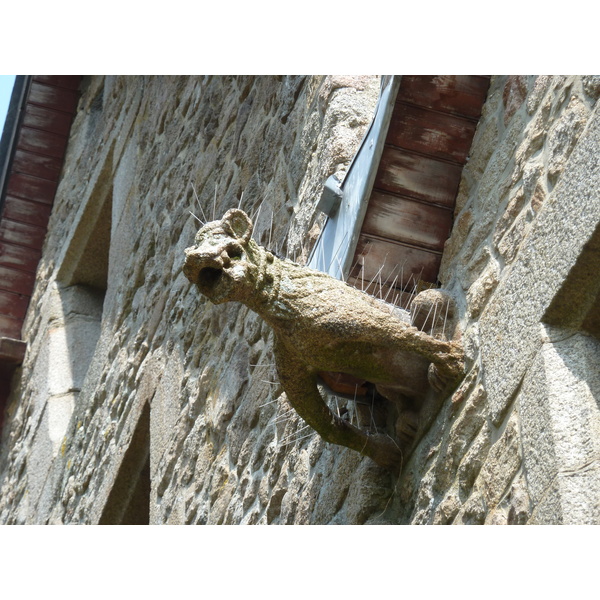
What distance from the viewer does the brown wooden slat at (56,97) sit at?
32.5 ft

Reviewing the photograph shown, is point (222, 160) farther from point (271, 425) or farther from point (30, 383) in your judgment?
point (30, 383)

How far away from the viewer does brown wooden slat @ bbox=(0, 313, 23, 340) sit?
912 cm

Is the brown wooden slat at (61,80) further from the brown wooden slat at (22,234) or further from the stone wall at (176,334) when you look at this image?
the brown wooden slat at (22,234)

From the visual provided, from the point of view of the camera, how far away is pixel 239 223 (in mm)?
2746

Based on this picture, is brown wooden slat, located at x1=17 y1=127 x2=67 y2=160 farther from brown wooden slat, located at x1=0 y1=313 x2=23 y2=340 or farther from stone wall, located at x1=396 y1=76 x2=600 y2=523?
stone wall, located at x1=396 y1=76 x2=600 y2=523

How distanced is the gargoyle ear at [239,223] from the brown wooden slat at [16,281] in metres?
6.92

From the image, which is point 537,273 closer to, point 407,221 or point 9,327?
point 407,221

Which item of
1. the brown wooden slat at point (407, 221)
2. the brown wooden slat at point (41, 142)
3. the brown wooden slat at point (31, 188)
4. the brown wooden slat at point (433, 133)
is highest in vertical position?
the brown wooden slat at point (433, 133)

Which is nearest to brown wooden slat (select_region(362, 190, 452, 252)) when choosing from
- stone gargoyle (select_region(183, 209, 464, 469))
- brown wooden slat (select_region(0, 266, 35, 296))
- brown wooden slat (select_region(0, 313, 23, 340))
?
stone gargoyle (select_region(183, 209, 464, 469))

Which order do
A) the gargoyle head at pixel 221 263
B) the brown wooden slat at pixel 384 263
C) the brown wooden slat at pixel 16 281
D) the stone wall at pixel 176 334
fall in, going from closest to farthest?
the gargoyle head at pixel 221 263
the brown wooden slat at pixel 384 263
the stone wall at pixel 176 334
the brown wooden slat at pixel 16 281

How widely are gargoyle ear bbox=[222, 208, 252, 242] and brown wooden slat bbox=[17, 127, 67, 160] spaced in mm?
7429

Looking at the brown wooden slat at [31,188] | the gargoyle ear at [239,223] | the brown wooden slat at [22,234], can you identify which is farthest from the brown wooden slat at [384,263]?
the brown wooden slat at [31,188]
